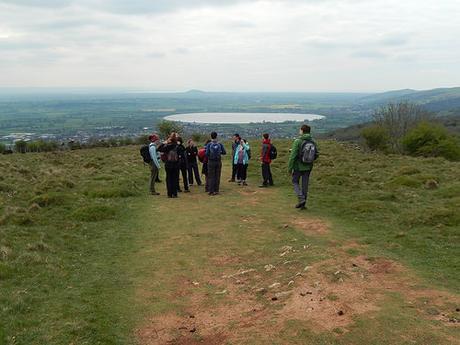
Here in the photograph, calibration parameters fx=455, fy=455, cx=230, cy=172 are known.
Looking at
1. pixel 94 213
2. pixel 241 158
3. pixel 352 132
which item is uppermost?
pixel 241 158

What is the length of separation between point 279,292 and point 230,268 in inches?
69.2

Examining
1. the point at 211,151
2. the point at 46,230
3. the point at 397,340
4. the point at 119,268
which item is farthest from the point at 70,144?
the point at 397,340

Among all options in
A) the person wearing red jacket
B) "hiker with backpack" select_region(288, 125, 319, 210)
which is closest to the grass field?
"hiker with backpack" select_region(288, 125, 319, 210)

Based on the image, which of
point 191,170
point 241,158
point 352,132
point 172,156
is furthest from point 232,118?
point 172,156

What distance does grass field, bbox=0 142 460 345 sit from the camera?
6.16 meters

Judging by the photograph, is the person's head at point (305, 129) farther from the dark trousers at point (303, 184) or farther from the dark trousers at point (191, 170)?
the dark trousers at point (191, 170)

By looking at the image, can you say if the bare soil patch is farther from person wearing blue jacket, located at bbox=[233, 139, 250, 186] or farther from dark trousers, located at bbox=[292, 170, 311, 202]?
person wearing blue jacket, located at bbox=[233, 139, 250, 186]

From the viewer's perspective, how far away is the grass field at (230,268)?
6.16 metres

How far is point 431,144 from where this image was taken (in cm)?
4044

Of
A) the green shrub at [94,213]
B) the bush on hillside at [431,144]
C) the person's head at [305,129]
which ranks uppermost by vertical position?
the person's head at [305,129]

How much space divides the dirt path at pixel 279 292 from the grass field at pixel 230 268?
0.03 meters

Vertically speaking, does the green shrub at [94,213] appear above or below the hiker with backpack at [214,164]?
below

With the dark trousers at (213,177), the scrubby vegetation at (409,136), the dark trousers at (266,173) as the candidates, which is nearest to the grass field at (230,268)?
the dark trousers at (213,177)

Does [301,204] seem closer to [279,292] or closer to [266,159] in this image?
[266,159]
